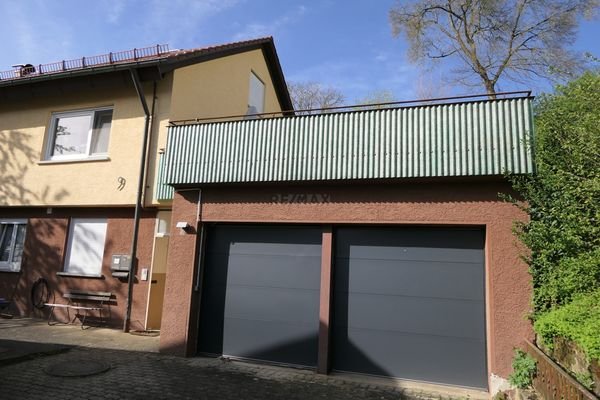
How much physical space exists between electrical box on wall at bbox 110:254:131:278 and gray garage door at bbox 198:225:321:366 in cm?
283

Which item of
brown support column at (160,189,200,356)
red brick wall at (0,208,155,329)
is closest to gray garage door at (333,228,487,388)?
brown support column at (160,189,200,356)

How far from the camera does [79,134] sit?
36.8ft

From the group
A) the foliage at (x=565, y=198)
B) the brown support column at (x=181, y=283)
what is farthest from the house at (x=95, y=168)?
the foliage at (x=565, y=198)

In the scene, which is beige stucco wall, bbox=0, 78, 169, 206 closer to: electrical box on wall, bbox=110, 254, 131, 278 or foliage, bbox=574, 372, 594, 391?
electrical box on wall, bbox=110, 254, 131, 278

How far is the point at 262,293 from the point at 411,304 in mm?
2569

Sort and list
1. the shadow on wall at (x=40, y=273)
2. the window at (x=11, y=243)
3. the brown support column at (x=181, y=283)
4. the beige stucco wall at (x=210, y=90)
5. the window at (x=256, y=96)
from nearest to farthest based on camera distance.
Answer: the brown support column at (x=181, y=283), the beige stucco wall at (x=210, y=90), the shadow on wall at (x=40, y=273), the window at (x=11, y=243), the window at (x=256, y=96)

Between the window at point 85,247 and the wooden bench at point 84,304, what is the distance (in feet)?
1.66

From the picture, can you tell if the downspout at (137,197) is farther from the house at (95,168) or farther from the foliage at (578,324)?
the foliage at (578,324)

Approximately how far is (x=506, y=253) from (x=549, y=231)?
0.70m

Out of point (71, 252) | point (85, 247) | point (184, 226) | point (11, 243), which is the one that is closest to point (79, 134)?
point (85, 247)

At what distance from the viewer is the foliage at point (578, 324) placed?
4.11 meters

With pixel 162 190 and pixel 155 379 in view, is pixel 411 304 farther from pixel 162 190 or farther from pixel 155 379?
pixel 162 190

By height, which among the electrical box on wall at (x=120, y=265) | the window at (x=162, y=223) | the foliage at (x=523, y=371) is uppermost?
the window at (x=162, y=223)

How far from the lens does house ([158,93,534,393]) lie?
255 inches
